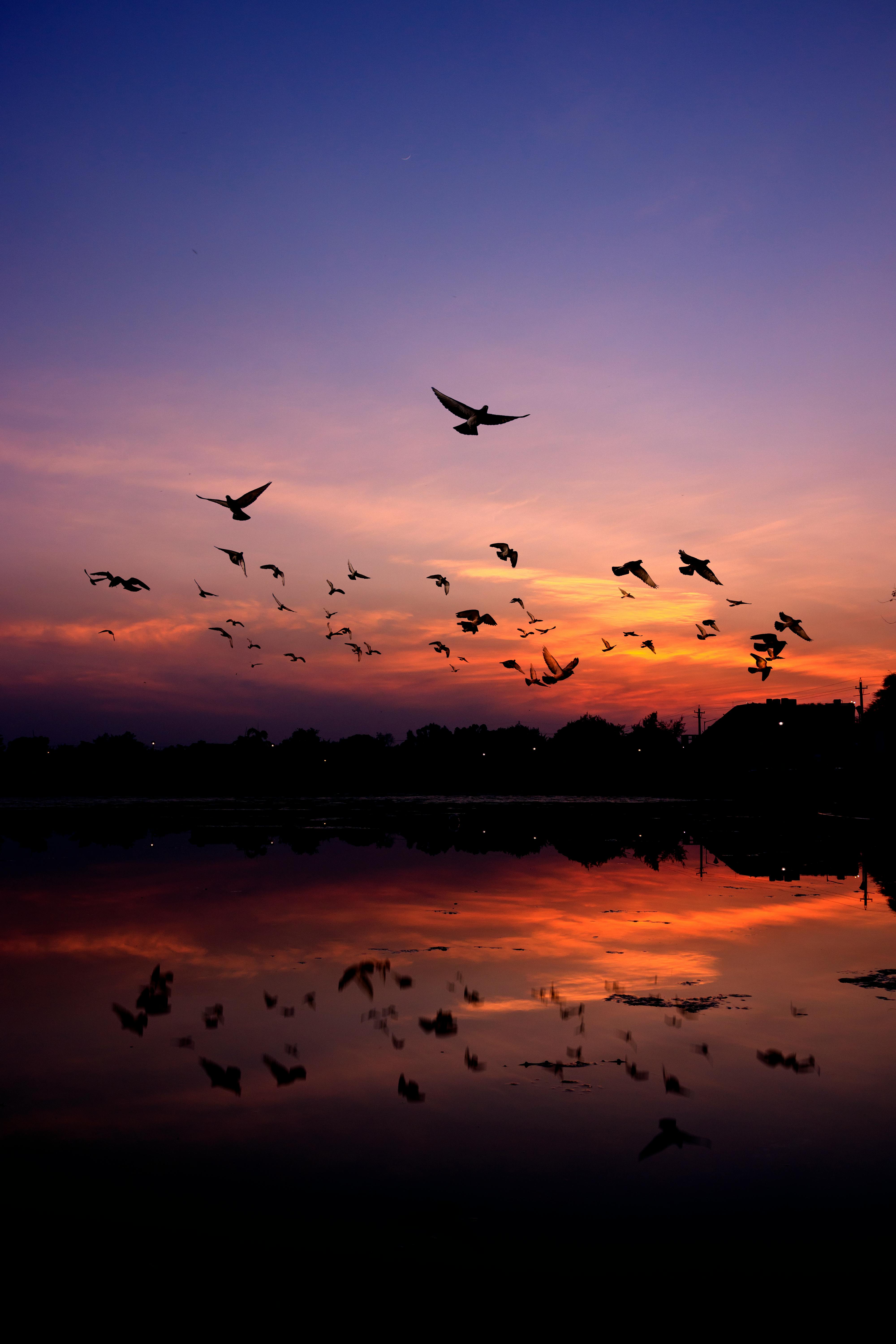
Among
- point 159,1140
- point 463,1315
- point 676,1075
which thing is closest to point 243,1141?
point 159,1140

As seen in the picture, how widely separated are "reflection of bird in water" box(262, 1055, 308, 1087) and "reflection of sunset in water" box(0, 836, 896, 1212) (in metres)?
0.06

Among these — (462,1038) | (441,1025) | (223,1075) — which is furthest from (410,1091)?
(441,1025)

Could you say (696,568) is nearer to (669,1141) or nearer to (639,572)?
(639,572)

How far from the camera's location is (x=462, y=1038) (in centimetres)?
987

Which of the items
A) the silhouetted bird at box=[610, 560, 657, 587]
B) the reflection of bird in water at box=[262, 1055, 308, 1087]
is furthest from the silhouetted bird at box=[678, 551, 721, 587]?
the reflection of bird in water at box=[262, 1055, 308, 1087]

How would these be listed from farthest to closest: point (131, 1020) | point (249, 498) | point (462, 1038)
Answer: point (249, 498), point (131, 1020), point (462, 1038)

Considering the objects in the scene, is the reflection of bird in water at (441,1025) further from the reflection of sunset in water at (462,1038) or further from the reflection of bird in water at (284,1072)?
the reflection of bird in water at (284,1072)

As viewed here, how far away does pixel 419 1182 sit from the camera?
6.61 meters

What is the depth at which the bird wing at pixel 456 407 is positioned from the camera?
38.6ft

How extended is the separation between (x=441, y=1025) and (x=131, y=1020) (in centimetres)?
373

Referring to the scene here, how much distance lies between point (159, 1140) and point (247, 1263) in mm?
2017

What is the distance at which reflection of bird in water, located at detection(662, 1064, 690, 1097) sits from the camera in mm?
8242

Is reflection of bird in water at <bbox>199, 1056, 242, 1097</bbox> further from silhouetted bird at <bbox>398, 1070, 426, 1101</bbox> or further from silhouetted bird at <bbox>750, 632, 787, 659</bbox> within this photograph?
silhouetted bird at <bbox>750, 632, 787, 659</bbox>

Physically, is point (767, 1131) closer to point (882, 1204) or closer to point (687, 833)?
point (882, 1204)
